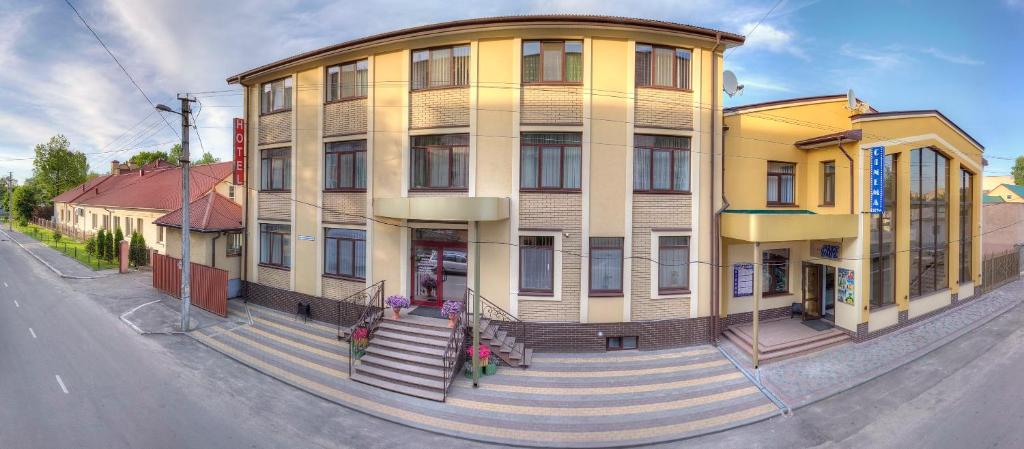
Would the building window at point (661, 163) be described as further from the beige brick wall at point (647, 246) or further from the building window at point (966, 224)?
the building window at point (966, 224)

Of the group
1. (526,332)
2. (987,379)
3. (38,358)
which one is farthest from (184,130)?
(987,379)

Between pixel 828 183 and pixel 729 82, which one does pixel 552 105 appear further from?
pixel 828 183

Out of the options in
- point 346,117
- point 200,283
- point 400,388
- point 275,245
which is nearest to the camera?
point 400,388

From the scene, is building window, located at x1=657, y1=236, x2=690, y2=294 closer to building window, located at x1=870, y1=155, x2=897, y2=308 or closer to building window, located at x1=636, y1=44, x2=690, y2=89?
building window, located at x1=636, y1=44, x2=690, y2=89

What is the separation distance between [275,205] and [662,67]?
14.4 m

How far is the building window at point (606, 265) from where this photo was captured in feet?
41.8

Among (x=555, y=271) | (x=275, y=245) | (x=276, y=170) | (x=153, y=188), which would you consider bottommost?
(x=555, y=271)

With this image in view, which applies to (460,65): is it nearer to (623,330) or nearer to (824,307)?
(623,330)

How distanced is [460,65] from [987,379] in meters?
16.1

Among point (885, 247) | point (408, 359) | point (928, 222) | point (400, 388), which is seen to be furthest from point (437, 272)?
point (928, 222)

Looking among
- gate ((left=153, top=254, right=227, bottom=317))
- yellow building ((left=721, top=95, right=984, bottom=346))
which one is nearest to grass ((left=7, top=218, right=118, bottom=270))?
gate ((left=153, top=254, right=227, bottom=317))

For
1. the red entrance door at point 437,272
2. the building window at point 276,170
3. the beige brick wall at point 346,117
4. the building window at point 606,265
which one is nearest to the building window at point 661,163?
the building window at point 606,265

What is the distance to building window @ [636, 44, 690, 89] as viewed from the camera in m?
12.9

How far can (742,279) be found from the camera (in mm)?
14406
